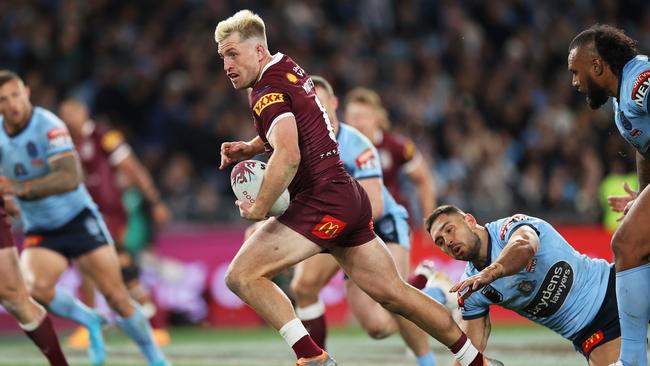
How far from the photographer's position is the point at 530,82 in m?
19.0

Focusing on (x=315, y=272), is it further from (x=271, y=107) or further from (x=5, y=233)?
(x=271, y=107)

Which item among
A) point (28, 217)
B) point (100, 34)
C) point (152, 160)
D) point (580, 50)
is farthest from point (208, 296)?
point (580, 50)

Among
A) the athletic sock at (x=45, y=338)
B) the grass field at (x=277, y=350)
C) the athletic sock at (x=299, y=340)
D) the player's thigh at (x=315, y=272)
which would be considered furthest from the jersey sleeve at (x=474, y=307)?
the athletic sock at (x=45, y=338)

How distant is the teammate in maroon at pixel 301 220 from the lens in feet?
21.8

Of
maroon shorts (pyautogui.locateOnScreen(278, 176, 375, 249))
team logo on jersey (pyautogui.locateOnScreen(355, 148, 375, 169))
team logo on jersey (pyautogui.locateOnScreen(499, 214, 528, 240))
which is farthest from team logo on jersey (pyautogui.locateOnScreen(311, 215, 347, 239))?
team logo on jersey (pyautogui.locateOnScreen(355, 148, 375, 169))

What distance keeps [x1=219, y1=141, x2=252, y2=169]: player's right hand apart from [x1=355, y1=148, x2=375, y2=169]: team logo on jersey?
1439mm

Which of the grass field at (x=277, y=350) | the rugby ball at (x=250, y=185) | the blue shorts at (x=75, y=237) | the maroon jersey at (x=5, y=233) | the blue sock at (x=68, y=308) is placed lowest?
the grass field at (x=277, y=350)

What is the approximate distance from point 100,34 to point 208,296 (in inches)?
200

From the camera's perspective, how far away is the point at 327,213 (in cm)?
674

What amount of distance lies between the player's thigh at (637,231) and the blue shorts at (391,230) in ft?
9.60

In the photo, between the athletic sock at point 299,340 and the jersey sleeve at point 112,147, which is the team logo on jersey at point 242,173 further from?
the jersey sleeve at point 112,147

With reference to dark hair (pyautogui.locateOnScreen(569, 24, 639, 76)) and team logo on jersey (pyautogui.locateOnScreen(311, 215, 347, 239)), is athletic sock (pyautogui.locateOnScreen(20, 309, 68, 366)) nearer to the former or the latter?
team logo on jersey (pyautogui.locateOnScreen(311, 215, 347, 239))

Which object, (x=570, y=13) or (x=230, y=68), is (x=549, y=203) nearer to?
(x=570, y=13)

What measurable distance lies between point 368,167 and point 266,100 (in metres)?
2.18
